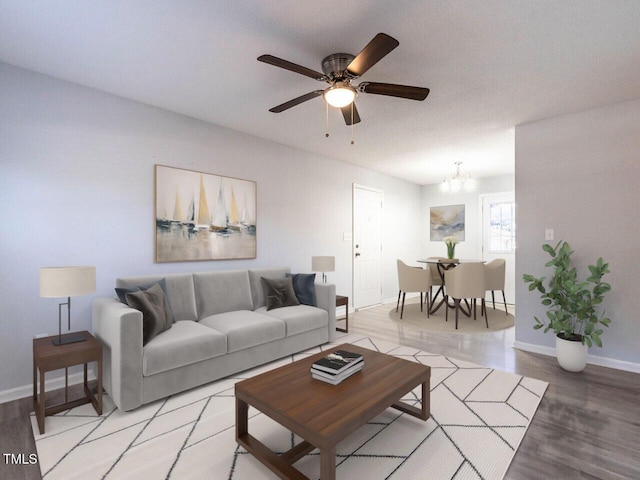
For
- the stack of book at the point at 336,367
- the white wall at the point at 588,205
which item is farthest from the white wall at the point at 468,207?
the stack of book at the point at 336,367

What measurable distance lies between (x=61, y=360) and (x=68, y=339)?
284 mm

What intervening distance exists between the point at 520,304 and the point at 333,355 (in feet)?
8.96

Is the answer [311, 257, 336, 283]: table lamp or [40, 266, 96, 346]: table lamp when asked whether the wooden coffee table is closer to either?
[40, 266, 96, 346]: table lamp

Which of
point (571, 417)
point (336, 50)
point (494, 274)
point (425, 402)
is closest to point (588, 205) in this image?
point (494, 274)

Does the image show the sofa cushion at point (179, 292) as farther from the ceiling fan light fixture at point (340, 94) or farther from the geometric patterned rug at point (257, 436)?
the ceiling fan light fixture at point (340, 94)

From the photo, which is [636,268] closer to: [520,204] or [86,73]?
[520,204]

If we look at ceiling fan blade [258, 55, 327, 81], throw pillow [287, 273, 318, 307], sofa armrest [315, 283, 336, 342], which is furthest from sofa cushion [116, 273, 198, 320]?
ceiling fan blade [258, 55, 327, 81]

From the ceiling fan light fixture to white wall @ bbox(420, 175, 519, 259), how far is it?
17.0 feet

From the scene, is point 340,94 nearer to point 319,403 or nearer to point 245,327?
point 319,403

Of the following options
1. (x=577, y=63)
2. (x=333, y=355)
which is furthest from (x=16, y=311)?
(x=577, y=63)

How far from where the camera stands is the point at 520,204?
12.3 feet

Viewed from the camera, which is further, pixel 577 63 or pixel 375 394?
pixel 577 63

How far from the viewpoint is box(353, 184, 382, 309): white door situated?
18.7ft

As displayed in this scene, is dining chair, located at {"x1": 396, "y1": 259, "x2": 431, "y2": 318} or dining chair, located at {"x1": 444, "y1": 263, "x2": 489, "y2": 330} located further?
dining chair, located at {"x1": 396, "y1": 259, "x2": 431, "y2": 318}
